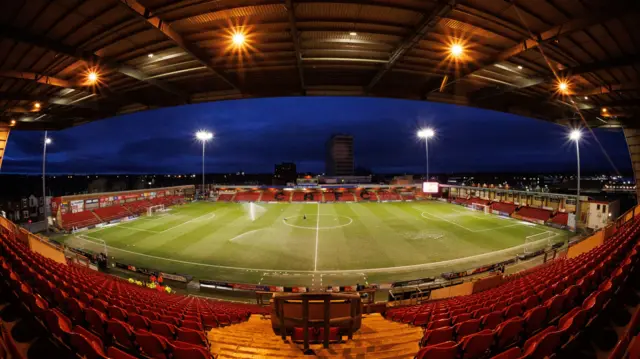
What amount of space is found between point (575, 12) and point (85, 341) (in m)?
13.7

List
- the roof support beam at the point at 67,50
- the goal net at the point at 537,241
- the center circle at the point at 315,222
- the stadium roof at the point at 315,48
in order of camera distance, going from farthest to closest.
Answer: the center circle at the point at 315,222, the goal net at the point at 537,241, the roof support beam at the point at 67,50, the stadium roof at the point at 315,48

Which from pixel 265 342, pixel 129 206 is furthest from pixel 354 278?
pixel 129 206

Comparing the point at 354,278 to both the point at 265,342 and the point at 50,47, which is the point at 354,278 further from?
the point at 50,47

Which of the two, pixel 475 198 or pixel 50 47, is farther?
pixel 475 198

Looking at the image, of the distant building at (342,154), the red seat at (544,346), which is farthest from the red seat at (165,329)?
the distant building at (342,154)

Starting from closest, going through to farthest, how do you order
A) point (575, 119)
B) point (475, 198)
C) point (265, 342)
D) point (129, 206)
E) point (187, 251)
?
point (265, 342), point (575, 119), point (187, 251), point (129, 206), point (475, 198)

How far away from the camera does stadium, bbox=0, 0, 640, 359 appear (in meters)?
4.74

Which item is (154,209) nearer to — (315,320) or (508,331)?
(315,320)

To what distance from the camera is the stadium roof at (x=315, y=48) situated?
293 inches

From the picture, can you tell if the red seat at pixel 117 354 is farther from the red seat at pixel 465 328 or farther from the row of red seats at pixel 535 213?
the row of red seats at pixel 535 213

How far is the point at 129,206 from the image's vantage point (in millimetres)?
40656

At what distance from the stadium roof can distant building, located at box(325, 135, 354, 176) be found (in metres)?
134

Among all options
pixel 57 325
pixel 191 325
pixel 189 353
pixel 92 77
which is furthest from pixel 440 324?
pixel 92 77

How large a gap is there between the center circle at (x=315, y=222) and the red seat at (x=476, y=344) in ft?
91.0
